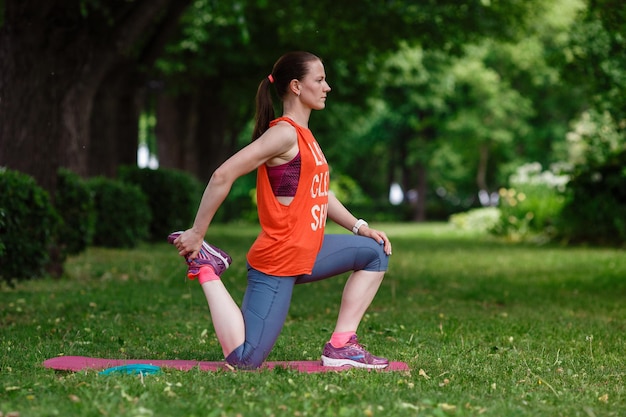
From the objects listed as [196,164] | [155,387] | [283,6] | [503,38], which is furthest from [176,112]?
[155,387]

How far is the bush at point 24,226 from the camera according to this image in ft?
30.5

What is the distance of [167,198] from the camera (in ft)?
67.1

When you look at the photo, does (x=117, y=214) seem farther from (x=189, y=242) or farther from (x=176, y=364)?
(x=189, y=242)

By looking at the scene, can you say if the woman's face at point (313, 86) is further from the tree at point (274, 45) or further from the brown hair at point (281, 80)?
the tree at point (274, 45)

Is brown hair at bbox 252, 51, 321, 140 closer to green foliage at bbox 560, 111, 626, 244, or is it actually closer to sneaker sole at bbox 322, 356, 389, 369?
sneaker sole at bbox 322, 356, 389, 369

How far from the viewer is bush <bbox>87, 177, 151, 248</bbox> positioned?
56.3 feet

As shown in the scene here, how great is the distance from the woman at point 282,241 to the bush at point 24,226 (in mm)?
4445

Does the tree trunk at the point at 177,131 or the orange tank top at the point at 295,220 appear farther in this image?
the tree trunk at the point at 177,131

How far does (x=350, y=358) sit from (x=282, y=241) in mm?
821

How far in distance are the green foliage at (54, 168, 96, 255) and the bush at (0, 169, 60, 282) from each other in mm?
3417

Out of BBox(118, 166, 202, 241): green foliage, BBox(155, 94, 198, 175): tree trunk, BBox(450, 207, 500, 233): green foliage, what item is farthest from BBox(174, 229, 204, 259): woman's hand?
BBox(155, 94, 198, 175): tree trunk

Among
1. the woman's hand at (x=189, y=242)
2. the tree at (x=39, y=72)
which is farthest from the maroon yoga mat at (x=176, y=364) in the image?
the tree at (x=39, y=72)

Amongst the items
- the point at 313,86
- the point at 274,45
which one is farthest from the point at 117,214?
the point at 313,86

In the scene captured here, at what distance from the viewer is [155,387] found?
4676mm
